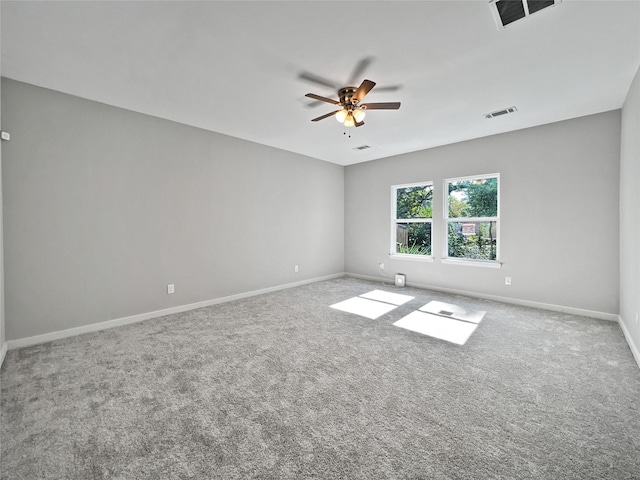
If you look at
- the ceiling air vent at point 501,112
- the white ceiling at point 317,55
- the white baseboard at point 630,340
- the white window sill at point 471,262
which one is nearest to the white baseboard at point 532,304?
the white baseboard at point 630,340

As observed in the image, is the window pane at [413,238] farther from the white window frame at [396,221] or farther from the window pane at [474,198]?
the window pane at [474,198]

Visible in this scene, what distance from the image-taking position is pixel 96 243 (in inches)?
128

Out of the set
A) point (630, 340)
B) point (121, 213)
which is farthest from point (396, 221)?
point (121, 213)

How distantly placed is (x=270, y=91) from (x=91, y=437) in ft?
10.3

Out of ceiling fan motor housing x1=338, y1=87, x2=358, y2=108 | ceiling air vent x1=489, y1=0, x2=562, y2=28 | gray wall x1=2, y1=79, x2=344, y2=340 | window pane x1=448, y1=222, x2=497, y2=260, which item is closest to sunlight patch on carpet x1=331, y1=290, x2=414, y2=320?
window pane x1=448, y1=222, x2=497, y2=260

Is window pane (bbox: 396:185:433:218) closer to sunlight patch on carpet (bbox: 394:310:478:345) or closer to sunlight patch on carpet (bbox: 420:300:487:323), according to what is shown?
sunlight patch on carpet (bbox: 420:300:487:323)

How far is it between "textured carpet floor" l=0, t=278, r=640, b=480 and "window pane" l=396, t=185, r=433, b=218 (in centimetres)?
270

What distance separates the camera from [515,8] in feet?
6.19

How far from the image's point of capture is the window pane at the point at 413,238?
17.8 feet

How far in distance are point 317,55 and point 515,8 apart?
4.63 feet

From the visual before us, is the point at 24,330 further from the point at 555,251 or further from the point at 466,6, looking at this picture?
the point at 555,251

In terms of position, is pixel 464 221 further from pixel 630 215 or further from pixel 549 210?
pixel 630 215

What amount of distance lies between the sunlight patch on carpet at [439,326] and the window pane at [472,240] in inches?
67.2

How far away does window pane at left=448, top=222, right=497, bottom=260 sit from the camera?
4.62 m
